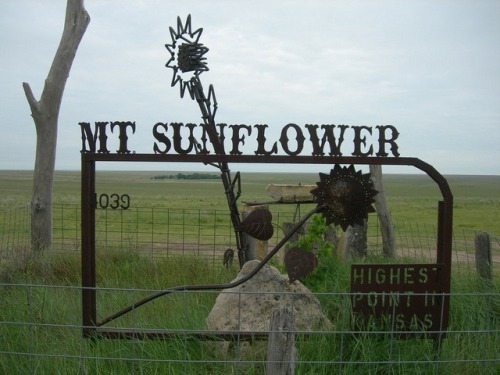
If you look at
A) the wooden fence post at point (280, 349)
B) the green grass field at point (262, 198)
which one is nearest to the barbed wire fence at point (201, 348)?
the wooden fence post at point (280, 349)

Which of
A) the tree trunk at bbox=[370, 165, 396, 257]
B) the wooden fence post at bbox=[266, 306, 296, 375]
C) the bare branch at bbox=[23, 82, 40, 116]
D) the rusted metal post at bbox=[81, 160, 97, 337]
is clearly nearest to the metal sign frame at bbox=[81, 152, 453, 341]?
the rusted metal post at bbox=[81, 160, 97, 337]

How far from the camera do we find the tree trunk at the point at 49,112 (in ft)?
24.6

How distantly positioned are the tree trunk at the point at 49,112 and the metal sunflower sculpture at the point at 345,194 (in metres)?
4.86

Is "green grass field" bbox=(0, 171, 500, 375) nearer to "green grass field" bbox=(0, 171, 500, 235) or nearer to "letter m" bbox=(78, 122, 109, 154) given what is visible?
"letter m" bbox=(78, 122, 109, 154)

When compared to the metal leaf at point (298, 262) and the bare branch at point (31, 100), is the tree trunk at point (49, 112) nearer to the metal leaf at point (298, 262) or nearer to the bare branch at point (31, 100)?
the bare branch at point (31, 100)

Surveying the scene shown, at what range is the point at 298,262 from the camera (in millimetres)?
3812

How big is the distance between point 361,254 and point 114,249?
334cm

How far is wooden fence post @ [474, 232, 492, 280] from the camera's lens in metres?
5.69

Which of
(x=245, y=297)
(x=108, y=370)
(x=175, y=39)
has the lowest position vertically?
(x=108, y=370)

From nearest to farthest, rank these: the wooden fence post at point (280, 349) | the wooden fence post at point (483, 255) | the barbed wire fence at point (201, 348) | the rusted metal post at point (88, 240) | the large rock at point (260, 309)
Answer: the wooden fence post at point (280, 349) < the barbed wire fence at point (201, 348) < the rusted metal post at point (88, 240) < the large rock at point (260, 309) < the wooden fence post at point (483, 255)

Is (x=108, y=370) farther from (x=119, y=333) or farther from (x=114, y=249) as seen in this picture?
(x=114, y=249)

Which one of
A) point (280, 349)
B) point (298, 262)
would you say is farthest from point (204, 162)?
point (280, 349)

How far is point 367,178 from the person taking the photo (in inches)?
148

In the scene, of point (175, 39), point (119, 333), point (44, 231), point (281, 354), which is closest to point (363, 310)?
point (281, 354)
